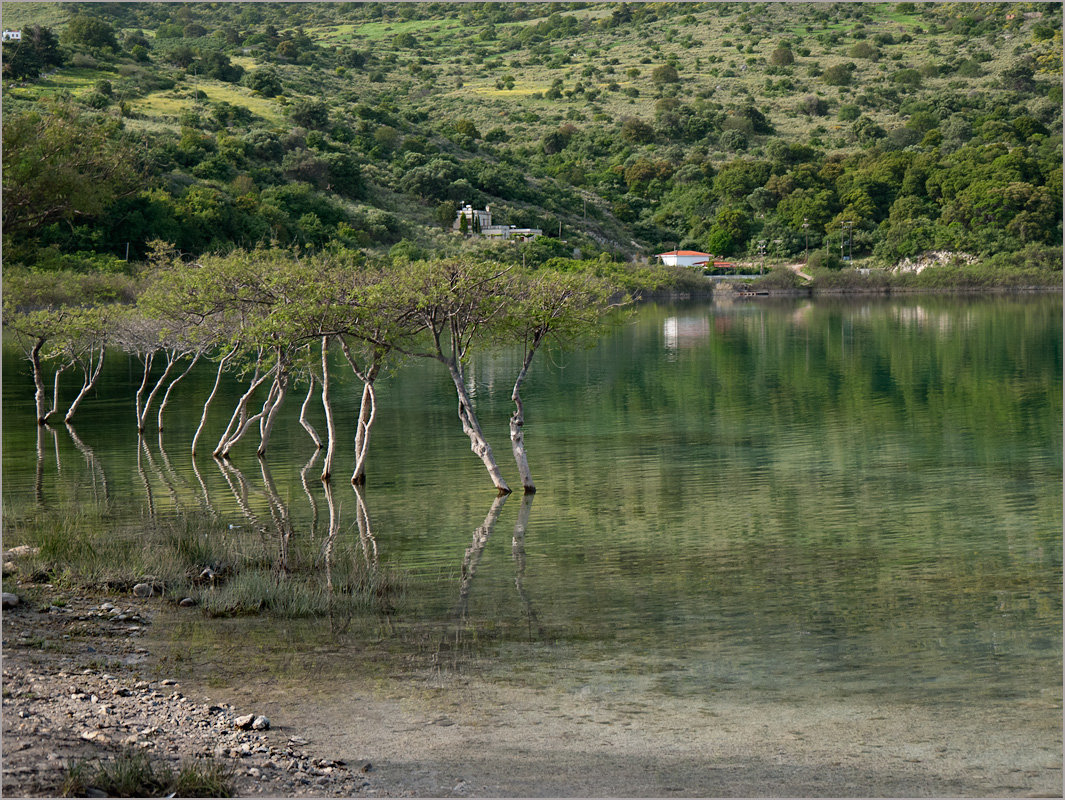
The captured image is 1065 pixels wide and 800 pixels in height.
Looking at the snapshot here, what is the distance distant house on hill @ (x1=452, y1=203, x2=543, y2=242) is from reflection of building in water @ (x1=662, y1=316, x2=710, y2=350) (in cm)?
3896

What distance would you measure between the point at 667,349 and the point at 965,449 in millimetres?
42722

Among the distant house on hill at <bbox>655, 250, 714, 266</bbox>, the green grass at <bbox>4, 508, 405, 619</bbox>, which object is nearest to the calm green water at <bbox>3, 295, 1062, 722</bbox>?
the green grass at <bbox>4, 508, 405, 619</bbox>

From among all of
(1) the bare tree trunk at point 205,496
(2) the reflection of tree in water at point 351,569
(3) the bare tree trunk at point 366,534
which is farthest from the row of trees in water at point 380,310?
(2) the reflection of tree in water at point 351,569

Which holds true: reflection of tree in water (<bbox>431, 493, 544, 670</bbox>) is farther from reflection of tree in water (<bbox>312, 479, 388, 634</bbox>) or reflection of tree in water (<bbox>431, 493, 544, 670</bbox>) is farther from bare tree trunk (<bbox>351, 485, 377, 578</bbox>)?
bare tree trunk (<bbox>351, 485, 377, 578</bbox>)

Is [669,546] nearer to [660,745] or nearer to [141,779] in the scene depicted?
[660,745]

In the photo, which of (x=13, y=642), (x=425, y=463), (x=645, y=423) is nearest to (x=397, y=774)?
(x=13, y=642)

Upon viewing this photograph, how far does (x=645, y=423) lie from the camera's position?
147ft

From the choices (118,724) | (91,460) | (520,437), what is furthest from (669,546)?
(91,460)

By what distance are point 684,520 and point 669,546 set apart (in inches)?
114

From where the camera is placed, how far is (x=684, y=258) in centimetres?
18050

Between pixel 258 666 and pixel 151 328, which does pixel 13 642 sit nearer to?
pixel 258 666

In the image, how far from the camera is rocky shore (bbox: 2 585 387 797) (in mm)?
10547

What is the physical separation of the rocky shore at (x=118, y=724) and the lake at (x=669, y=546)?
0.91 metres

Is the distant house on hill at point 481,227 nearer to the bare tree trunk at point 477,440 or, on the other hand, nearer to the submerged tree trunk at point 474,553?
the bare tree trunk at point 477,440
